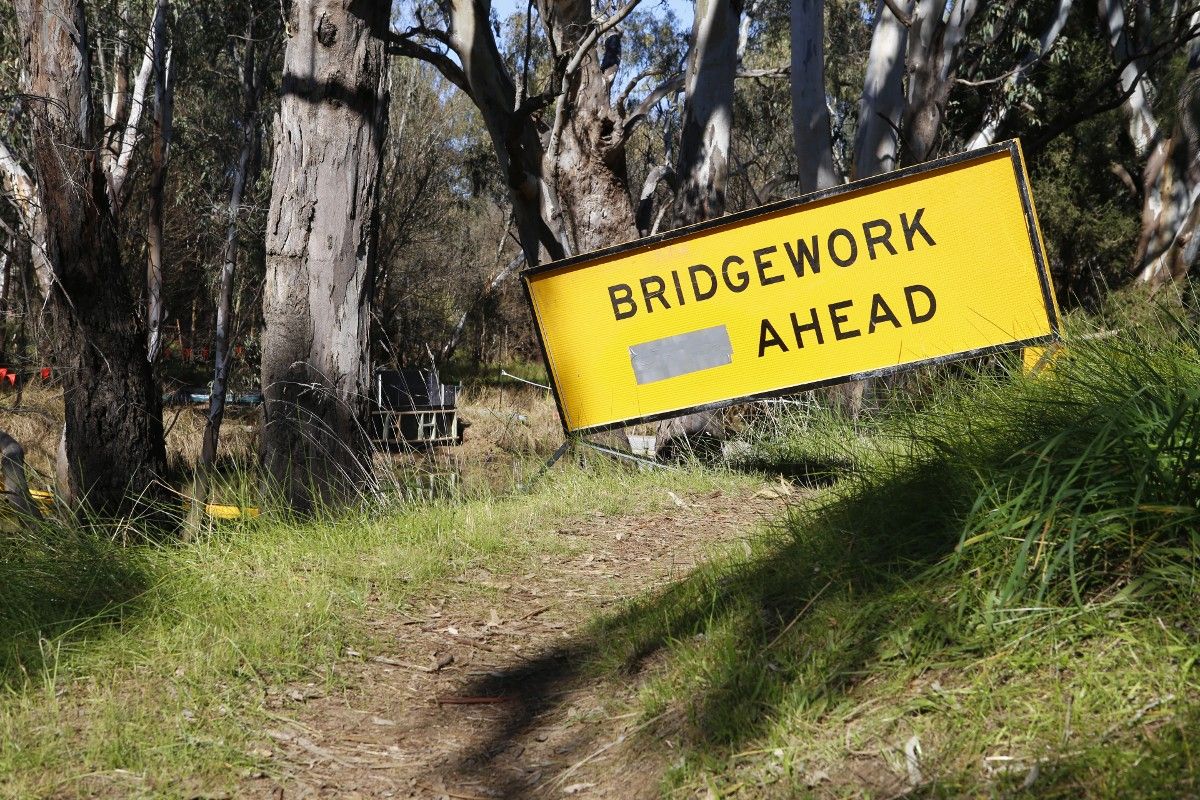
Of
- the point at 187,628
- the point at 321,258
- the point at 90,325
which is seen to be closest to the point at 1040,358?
the point at 321,258

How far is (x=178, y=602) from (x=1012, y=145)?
407cm

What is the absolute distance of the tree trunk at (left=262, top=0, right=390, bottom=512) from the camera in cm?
523

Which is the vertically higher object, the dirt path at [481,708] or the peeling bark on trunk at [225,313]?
the peeling bark on trunk at [225,313]

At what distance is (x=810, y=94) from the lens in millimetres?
9617

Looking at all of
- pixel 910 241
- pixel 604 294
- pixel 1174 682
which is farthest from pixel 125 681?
pixel 910 241

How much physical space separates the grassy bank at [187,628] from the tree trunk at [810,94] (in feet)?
18.7

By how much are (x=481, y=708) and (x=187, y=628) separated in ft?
3.26

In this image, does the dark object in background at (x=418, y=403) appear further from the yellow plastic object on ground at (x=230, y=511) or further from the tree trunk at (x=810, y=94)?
the yellow plastic object on ground at (x=230, y=511)

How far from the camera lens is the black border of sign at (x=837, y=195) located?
5156 millimetres

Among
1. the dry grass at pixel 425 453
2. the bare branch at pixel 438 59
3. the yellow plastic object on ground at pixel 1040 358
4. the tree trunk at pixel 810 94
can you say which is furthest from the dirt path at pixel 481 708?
the bare branch at pixel 438 59

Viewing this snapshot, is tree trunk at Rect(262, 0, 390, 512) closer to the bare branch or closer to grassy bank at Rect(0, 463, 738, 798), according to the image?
grassy bank at Rect(0, 463, 738, 798)

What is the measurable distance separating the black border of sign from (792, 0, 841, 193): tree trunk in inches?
168

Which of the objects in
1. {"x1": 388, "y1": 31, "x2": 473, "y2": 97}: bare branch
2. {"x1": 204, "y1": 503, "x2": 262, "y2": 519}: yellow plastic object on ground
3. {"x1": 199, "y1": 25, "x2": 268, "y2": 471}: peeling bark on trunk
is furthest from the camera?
{"x1": 388, "y1": 31, "x2": 473, "y2": 97}: bare branch

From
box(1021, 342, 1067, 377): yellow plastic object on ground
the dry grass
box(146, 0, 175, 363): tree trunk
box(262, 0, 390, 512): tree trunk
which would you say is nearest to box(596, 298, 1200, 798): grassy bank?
box(1021, 342, 1067, 377): yellow plastic object on ground
